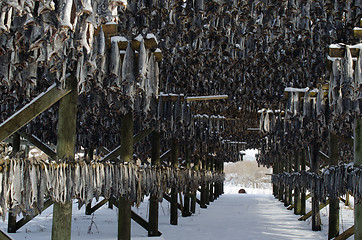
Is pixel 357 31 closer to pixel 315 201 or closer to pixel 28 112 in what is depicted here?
pixel 28 112

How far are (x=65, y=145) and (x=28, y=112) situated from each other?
0.78 meters

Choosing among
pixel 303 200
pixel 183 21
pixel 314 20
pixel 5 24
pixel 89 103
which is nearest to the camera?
pixel 5 24

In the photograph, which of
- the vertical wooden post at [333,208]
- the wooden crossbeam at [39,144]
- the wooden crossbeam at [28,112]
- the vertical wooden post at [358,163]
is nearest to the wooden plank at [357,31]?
the vertical wooden post at [358,163]

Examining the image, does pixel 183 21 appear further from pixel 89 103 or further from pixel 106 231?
pixel 106 231

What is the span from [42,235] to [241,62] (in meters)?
7.10

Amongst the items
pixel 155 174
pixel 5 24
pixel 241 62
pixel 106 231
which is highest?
pixel 241 62

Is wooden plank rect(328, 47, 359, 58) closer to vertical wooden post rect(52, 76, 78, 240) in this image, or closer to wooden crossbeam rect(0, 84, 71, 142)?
vertical wooden post rect(52, 76, 78, 240)

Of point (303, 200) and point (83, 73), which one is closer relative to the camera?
point (83, 73)

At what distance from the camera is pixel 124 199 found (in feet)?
26.9

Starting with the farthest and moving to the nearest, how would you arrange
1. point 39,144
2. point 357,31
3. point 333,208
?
point 333,208 < point 39,144 < point 357,31

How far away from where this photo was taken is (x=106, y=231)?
1136 centimetres

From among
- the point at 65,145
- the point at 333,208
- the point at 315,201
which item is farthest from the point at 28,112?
the point at 315,201

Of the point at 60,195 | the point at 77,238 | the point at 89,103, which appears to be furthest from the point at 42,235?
the point at 60,195

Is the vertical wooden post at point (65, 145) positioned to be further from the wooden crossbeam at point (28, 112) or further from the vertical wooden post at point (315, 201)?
the vertical wooden post at point (315, 201)
